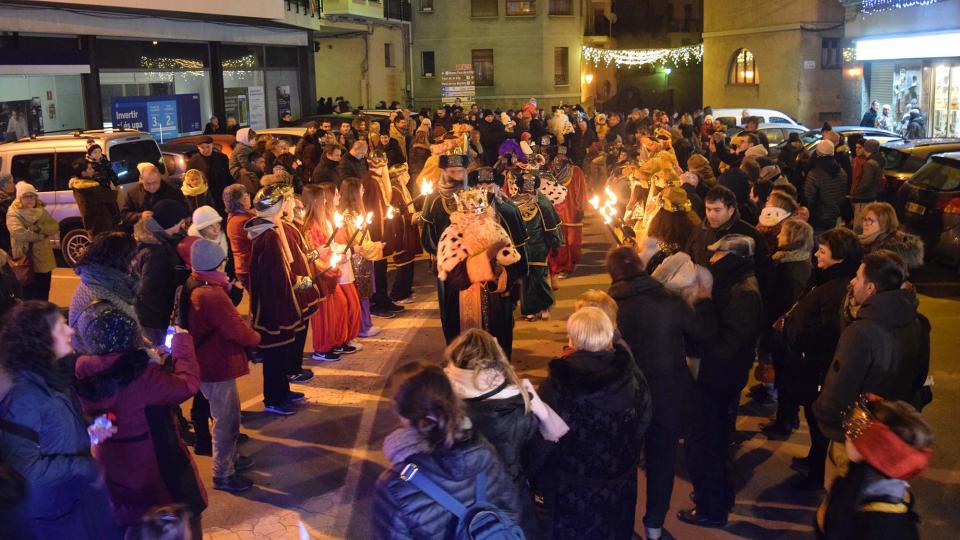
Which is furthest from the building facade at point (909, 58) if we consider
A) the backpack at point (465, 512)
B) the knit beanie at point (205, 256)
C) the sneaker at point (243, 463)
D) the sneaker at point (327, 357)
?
the backpack at point (465, 512)

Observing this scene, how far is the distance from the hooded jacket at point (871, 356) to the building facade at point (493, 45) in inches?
1484

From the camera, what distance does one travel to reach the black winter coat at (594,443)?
15.1 feet

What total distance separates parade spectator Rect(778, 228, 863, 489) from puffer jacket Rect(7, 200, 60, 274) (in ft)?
26.1

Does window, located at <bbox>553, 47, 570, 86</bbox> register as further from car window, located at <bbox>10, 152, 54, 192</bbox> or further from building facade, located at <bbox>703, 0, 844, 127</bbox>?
car window, located at <bbox>10, 152, 54, 192</bbox>

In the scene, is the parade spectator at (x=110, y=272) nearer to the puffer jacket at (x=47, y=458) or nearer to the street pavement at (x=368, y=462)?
the puffer jacket at (x=47, y=458)

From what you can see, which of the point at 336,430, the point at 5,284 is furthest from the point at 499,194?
the point at 5,284

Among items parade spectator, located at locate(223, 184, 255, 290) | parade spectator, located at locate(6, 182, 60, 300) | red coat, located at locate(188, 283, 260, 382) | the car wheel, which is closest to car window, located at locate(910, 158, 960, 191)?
parade spectator, located at locate(223, 184, 255, 290)

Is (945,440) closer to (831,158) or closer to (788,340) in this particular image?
(788,340)

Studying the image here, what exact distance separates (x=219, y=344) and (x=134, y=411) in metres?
1.87

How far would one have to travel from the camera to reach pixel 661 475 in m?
5.46

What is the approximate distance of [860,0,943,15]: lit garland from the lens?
24.7m

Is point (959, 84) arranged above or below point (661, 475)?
above

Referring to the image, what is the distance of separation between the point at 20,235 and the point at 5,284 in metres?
2.56

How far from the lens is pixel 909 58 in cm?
2647
